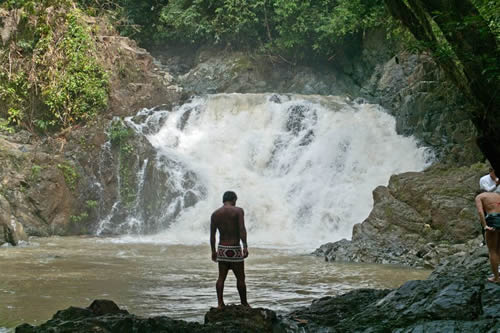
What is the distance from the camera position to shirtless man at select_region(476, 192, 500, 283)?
20.2 ft

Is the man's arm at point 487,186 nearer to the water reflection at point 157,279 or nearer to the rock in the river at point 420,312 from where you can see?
the rock in the river at point 420,312

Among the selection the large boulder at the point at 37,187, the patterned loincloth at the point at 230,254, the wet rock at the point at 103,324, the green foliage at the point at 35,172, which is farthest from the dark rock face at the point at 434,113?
the wet rock at the point at 103,324

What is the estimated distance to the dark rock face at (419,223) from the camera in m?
11.6

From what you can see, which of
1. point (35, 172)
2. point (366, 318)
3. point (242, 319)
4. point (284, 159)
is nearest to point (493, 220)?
point (366, 318)

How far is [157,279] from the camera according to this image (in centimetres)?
959

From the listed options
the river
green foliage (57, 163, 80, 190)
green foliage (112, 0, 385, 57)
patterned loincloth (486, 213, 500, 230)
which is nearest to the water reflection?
the river

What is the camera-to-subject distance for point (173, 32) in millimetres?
28047

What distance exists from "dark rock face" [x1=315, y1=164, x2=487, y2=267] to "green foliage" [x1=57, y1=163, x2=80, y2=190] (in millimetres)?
8250

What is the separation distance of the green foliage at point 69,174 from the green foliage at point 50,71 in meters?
2.05

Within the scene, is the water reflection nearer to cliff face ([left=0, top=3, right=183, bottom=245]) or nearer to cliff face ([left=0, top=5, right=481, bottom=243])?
cliff face ([left=0, top=3, right=183, bottom=245])

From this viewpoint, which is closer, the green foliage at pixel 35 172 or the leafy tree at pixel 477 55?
the leafy tree at pixel 477 55

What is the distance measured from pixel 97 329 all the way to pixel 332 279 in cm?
559

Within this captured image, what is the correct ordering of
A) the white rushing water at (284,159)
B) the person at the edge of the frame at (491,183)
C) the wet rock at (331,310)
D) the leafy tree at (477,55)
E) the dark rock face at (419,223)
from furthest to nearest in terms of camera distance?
the white rushing water at (284,159), the dark rock face at (419,223), the leafy tree at (477,55), the person at the edge of the frame at (491,183), the wet rock at (331,310)

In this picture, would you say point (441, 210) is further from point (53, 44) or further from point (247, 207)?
point (53, 44)
